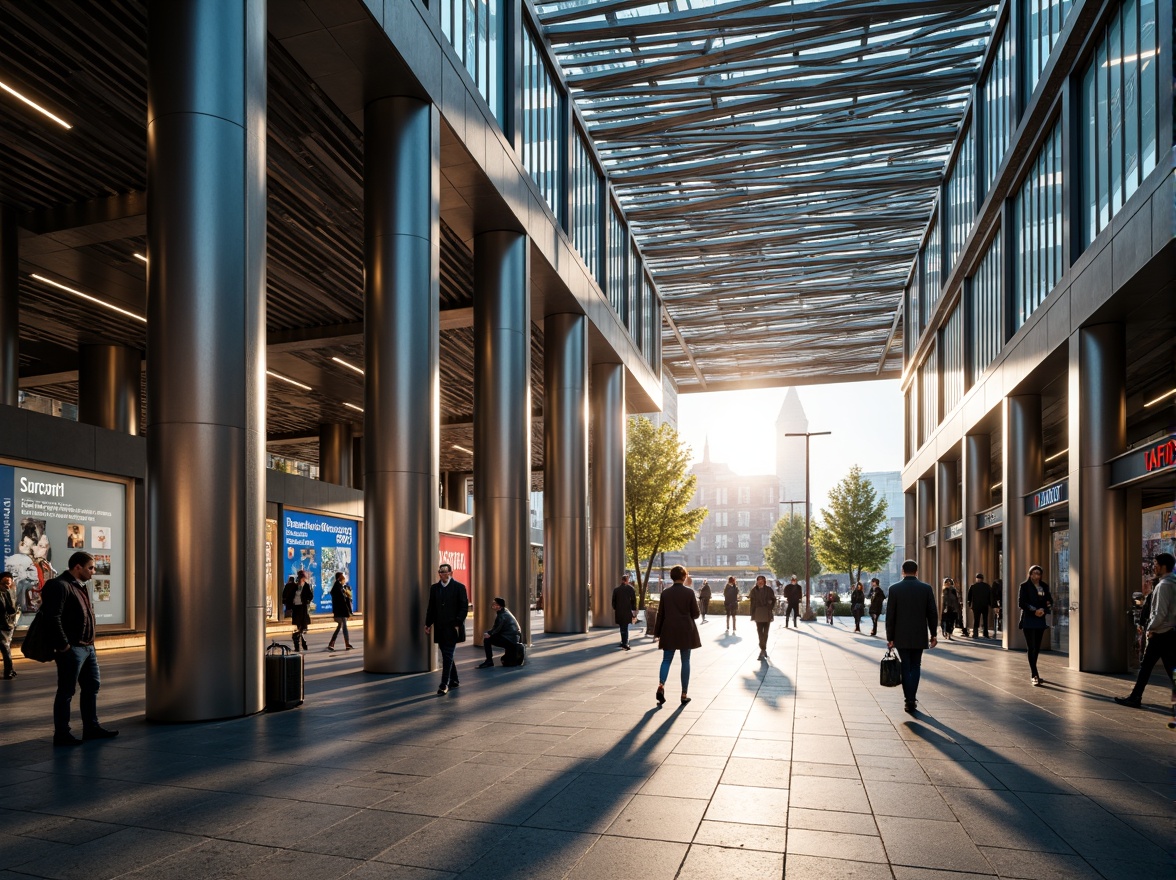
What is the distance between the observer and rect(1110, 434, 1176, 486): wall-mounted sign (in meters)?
12.9

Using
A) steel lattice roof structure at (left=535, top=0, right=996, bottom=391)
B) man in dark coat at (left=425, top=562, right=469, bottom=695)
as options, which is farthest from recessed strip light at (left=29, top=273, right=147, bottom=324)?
steel lattice roof structure at (left=535, top=0, right=996, bottom=391)

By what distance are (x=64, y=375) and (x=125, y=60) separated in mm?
19102

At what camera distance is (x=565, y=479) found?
24984 millimetres

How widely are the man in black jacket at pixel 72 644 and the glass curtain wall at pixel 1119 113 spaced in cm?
1420

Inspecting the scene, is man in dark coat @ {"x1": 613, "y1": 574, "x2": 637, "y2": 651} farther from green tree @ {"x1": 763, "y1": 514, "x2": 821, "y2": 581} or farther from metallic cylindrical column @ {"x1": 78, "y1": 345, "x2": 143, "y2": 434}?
green tree @ {"x1": 763, "y1": 514, "x2": 821, "y2": 581}

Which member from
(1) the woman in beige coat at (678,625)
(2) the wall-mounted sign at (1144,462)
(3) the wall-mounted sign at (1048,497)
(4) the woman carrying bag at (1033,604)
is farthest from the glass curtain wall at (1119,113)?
(1) the woman in beige coat at (678,625)

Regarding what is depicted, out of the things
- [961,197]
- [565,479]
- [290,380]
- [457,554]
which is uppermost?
[961,197]

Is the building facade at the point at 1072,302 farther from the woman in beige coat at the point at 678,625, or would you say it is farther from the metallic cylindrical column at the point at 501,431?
the metallic cylindrical column at the point at 501,431

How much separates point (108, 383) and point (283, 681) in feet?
66.3

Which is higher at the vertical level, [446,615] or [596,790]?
A: [446,615]

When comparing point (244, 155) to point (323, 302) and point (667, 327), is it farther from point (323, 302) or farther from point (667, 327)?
point (667, 327)

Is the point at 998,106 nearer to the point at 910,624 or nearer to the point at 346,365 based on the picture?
the point at 910,624

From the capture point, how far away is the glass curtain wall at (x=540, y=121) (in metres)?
21.7

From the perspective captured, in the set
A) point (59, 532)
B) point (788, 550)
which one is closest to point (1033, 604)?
point (59, 532)
